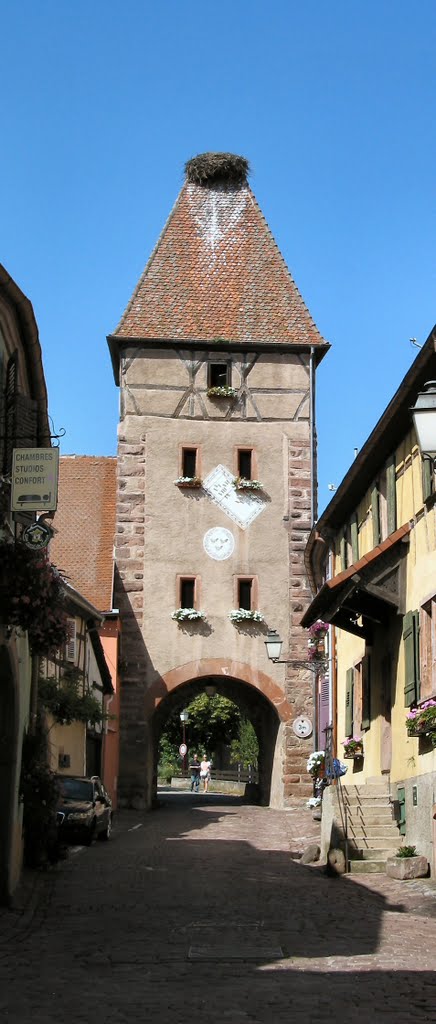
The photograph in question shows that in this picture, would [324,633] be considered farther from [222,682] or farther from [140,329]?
[140,329]

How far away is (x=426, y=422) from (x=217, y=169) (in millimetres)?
30000

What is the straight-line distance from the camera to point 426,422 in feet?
26.7

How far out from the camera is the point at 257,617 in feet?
102

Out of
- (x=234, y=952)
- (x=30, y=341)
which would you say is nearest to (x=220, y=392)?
(x=30, y=341)

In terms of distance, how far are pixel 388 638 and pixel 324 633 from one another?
369 inches

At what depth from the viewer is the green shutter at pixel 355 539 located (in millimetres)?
21703

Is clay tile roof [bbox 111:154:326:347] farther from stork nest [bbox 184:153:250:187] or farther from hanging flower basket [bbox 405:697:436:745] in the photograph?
hanging flower basket [bbox 405:697:436:745]

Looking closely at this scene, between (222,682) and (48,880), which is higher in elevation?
(222,682)

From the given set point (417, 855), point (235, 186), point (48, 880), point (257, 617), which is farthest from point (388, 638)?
point (235, 186)

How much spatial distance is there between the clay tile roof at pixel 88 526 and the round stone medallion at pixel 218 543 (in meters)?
2.39

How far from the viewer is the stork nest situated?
36781 mm

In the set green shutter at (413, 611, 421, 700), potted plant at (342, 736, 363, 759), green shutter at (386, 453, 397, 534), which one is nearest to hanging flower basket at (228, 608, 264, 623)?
potted plant at (342, 736, 363, 759)

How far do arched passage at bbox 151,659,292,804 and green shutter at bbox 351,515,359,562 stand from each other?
945 centimetres

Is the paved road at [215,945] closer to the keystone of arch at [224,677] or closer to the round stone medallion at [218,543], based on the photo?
the keystone of arch at [224,677]
